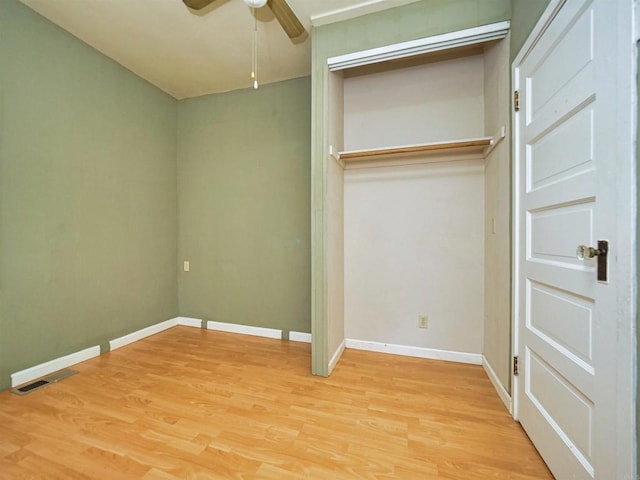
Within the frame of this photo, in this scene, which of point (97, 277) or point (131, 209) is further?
point (131, 209)

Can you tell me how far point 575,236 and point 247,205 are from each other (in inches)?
108

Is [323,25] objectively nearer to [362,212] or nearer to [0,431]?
[362,212]

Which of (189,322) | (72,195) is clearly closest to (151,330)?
(189,322)

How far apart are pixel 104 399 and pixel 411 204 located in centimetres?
278

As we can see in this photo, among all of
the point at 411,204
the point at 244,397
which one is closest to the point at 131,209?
the point at 244,397

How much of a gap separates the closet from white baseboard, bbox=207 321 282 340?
0.81 metres

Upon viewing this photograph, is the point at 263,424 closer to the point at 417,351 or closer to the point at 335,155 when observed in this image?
the point at 417,351

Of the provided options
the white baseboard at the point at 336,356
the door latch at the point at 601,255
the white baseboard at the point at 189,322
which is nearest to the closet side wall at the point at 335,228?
the white baseboard at the point at 336,356

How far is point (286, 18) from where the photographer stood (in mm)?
1993

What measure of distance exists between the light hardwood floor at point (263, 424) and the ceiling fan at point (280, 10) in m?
2.71

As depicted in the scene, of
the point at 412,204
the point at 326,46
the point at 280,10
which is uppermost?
the point at 280,10

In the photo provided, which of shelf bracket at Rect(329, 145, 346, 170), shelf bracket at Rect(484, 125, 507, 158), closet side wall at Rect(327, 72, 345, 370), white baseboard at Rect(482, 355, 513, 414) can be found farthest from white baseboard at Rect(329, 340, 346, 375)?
shelf bracket at Rect(484, 125, 507, 158)

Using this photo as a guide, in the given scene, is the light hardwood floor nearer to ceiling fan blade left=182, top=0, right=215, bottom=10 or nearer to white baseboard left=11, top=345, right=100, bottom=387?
white baseboard left=11, top=345, right=100, bottom=387

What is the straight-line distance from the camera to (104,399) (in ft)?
5.90
